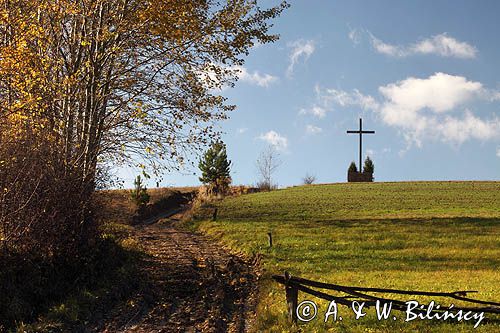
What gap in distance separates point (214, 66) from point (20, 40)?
703 cm

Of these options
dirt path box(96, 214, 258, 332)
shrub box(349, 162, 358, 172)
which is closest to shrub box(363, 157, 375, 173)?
shrub box(349, 162, 358, 172)

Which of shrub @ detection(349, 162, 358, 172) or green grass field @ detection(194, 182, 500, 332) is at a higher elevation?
shrub @ detection(349, 162, 358, 172)

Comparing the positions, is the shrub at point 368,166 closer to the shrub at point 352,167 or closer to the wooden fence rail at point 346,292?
the shrub at point 352,167

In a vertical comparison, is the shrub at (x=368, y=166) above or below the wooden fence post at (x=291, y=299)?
above

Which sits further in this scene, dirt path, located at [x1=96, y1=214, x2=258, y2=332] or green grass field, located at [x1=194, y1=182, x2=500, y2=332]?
green grass field, located at [x1=194, y1=182, x2=500, y2=332]

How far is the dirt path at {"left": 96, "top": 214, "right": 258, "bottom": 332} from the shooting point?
12.1m
